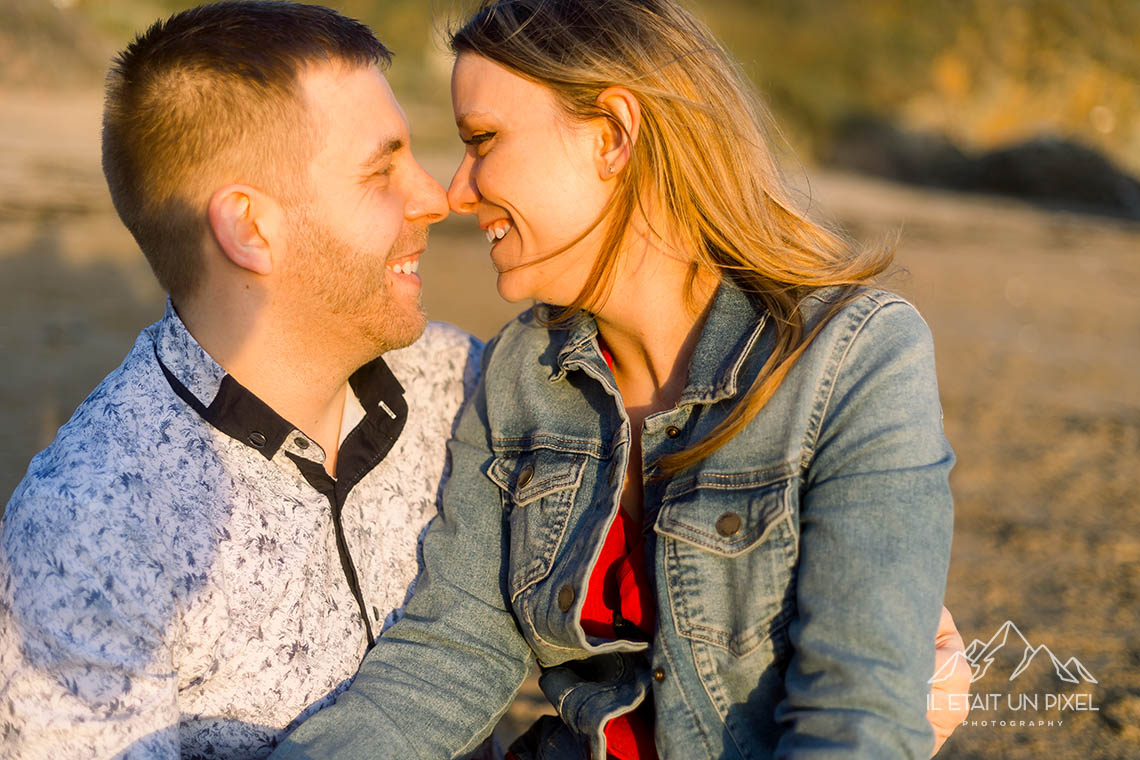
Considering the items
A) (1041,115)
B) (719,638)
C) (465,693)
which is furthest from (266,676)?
(1041,115)

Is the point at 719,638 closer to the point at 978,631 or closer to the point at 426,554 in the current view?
the point at 426,554

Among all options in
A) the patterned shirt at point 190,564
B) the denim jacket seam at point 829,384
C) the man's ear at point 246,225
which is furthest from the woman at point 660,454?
the man's ear at point 246,225

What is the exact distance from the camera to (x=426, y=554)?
2361 millimetres

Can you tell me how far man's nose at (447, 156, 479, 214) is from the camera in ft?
7.97

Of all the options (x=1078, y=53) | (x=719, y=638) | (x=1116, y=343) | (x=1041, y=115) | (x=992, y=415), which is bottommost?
(x=719, y=638)

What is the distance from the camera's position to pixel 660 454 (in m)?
2.18

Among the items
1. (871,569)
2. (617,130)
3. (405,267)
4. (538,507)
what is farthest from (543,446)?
(871,569)

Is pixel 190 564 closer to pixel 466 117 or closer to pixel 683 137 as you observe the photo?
pixel 466 117

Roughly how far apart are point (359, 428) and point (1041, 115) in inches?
1003

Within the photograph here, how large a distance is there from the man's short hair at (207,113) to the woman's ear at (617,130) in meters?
0.64

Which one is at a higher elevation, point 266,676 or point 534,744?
point 266,676

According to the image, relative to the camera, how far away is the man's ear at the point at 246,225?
7.32 ft

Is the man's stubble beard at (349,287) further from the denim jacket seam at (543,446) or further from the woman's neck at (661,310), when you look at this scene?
the woman's neck at (661,310)

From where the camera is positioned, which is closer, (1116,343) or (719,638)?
(719,638)
